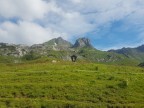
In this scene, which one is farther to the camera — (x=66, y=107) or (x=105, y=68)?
(x=105, y=68)

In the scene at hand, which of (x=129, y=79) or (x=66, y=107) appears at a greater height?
(x=129, y=79)

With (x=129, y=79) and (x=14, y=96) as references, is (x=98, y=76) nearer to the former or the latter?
(x=129, y=79)

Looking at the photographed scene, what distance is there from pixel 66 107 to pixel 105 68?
31084 millimetres

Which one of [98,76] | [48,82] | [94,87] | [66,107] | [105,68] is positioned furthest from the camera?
[105,68]

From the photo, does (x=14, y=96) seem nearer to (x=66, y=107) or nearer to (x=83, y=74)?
(x=66, y=107)

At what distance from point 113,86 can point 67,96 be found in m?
8.42

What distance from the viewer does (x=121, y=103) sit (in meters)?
48.9

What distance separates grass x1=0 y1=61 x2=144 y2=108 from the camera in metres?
48.1

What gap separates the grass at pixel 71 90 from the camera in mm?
48091

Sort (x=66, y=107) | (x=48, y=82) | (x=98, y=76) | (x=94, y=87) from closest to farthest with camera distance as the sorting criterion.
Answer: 1. (x=66, y=107)
2. (x=94, y=87)
3. (x=48, y=82)
4. (x=98, y=76)

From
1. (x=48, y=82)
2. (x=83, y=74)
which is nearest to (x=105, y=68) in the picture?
(x=83, y=74)

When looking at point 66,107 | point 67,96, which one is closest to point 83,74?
point 67,96

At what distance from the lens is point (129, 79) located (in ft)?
199

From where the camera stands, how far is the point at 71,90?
175 feet
